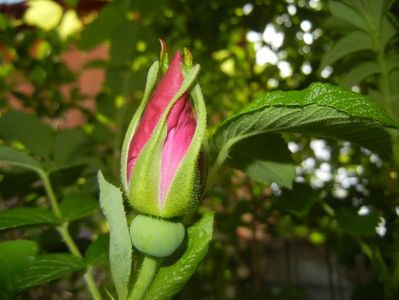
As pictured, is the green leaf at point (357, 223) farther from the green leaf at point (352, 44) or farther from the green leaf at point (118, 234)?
the green leaf at point (118, 234)

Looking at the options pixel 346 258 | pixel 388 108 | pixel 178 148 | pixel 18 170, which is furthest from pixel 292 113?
pixel 346 258

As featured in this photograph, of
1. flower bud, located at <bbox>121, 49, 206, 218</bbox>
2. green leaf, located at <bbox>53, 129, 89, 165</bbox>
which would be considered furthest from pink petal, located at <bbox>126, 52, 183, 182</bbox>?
green leaf, located at <bbox>53, 129, 89, 165</bbox>

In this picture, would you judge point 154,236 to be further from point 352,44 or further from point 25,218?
point 352,44

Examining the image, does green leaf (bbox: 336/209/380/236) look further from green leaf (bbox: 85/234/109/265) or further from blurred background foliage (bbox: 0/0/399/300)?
green leaf (bbox: 85/234/109/265)

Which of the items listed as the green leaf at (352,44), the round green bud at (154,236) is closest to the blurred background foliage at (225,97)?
the green leaf at (352,44)

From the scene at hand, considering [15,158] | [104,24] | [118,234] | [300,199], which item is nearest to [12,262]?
[118,234]

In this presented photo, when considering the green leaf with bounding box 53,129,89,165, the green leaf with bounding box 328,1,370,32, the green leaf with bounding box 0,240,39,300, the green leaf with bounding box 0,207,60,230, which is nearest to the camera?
the green leaf with bounding box 0,240,39,300
